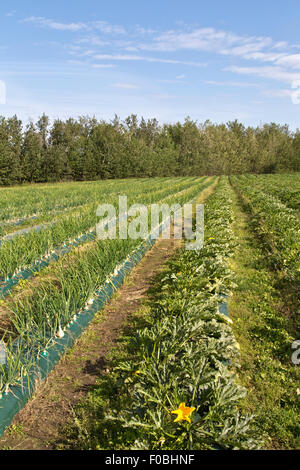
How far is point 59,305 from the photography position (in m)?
3.04

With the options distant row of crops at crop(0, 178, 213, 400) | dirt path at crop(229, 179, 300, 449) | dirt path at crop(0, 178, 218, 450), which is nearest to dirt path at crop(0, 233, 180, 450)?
dirt path at crop(0, 178, 218, 450)

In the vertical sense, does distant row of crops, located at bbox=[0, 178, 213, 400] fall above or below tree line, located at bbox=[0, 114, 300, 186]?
below

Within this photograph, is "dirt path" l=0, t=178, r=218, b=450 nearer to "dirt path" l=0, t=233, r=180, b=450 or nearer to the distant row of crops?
"dirt path" l=0, t=233, r=180, b=450

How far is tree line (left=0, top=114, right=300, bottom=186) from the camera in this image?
26.7m

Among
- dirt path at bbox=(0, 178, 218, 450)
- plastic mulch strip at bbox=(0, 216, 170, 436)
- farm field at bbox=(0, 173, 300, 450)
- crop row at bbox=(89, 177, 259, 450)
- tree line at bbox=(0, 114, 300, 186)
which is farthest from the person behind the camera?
tree line at bbox=(0, 114, 300, 186)

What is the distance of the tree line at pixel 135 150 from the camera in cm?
2667

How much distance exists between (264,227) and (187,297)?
4720 millimetres

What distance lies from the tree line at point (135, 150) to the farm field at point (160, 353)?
2389cm

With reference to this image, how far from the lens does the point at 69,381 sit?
262cm

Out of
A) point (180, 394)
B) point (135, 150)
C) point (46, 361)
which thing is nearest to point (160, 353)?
point (180, 394)

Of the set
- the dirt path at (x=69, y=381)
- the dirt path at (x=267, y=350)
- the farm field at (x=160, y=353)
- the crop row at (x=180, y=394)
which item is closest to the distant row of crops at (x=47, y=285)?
the farm field at (x=160, y=353)

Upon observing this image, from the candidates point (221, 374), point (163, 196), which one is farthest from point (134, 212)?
point (221, 374)

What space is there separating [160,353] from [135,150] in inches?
1294
